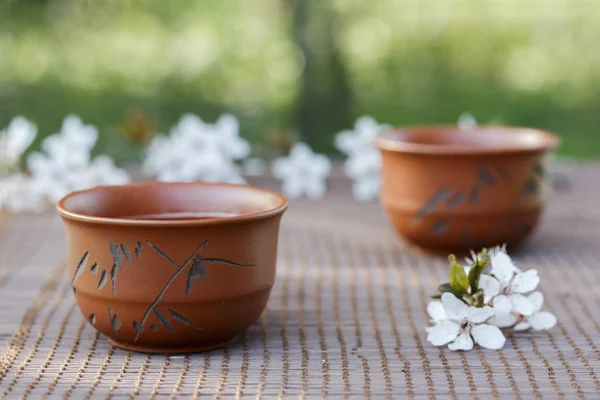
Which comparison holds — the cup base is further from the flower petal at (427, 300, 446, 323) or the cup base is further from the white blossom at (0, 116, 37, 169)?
the white blossom at (0, 116, 37, 169)

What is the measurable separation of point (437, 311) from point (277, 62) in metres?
2.72

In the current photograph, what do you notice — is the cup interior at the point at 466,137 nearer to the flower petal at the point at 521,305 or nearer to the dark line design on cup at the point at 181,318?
the flower petal at the point at 521,305

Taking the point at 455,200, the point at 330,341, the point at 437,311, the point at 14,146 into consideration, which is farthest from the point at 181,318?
the point at 14,146

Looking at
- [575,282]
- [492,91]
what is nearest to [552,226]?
[575,282]

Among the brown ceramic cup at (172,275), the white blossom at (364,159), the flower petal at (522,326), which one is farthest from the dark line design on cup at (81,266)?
the white blossom at (364,159)

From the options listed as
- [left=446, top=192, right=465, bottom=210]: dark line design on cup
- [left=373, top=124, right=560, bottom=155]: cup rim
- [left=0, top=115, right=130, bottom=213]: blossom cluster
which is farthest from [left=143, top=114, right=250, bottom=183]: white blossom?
[left=446, top=192, right=465, bottom=210]: dark line design on cup

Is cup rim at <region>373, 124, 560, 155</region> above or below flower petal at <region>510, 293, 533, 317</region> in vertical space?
above

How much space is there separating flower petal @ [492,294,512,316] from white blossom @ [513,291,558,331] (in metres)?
0.03

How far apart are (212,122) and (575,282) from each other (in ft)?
6.72

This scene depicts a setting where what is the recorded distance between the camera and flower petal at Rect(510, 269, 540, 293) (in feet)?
3.40

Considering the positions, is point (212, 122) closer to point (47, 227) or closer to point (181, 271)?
point (47, 227)

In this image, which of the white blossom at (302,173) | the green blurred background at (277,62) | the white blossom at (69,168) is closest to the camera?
the white blossom at (69,168)

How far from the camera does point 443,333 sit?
1010mm

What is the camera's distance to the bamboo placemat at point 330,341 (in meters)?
0.89
